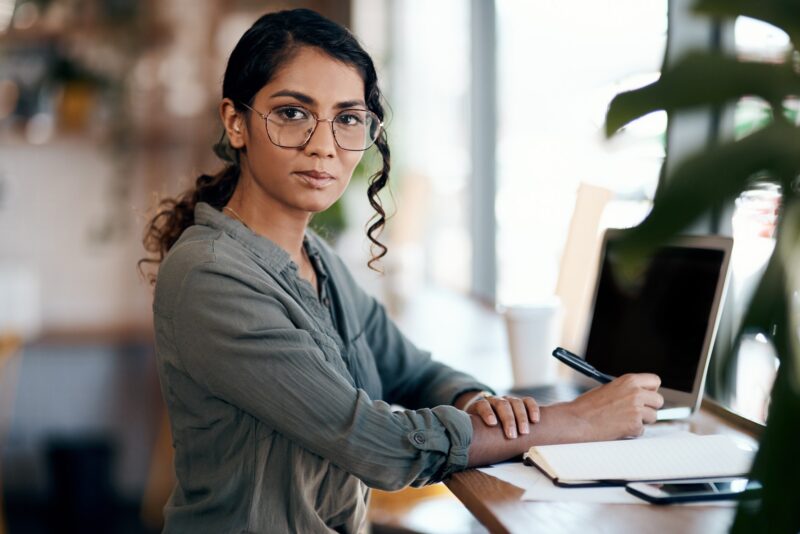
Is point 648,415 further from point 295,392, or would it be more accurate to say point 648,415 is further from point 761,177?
point 761,177

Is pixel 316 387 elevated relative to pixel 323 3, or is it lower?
lower

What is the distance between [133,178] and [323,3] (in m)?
1.57

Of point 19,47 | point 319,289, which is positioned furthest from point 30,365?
point 319,289

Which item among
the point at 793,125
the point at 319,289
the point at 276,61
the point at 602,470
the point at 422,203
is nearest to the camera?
the point at 793,125

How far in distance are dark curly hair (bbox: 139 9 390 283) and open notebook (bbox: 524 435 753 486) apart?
538 millimetres

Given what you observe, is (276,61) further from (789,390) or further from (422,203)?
(422,203)

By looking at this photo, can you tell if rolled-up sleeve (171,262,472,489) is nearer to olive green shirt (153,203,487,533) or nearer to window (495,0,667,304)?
olive green shirt (153,203,487,533)

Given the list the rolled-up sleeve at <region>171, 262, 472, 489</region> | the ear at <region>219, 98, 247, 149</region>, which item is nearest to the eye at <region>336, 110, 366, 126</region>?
the ear at <region>219, 98, 247, 149</region>

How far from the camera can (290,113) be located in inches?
56.8

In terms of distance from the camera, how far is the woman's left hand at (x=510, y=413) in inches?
52.8

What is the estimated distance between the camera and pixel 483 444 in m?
1.32

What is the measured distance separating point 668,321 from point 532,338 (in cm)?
37

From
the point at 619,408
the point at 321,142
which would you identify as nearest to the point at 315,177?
the point at 321,142

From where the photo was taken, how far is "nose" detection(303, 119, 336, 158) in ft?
4.74
